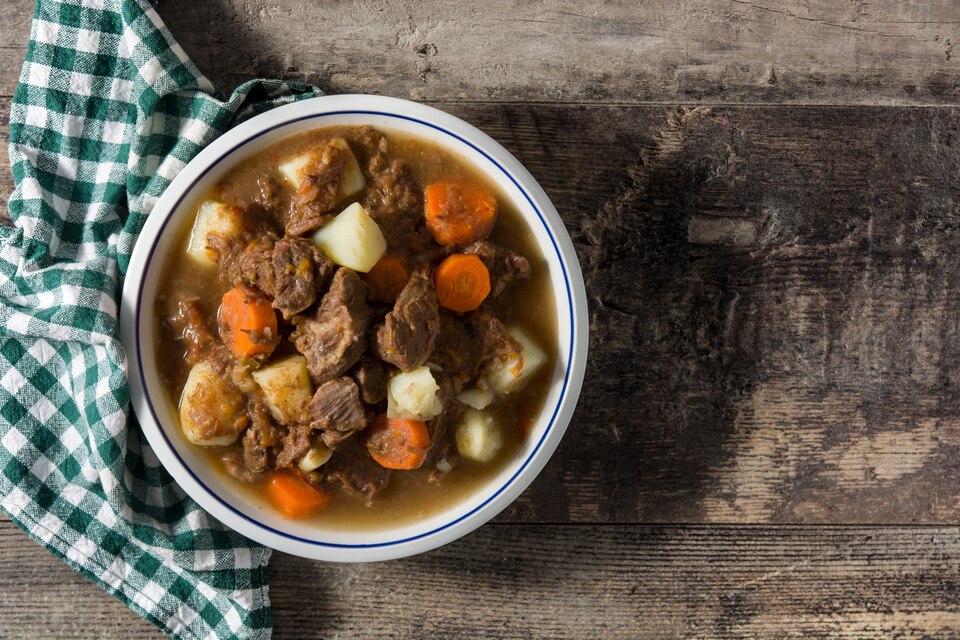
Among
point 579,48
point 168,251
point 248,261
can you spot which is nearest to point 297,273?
point 248,261

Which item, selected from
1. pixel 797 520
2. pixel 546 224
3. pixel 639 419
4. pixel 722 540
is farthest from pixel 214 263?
pixel 797 520

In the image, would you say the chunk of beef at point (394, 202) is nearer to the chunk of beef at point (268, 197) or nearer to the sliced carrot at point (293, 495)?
the chunk of beef at point (268, 197)

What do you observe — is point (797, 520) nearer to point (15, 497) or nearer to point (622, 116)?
point (622, 116)

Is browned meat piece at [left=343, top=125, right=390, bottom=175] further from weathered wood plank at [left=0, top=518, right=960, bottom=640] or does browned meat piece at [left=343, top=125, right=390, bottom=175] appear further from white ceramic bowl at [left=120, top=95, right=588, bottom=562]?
weathered wood plank at [left=0, top=518, right=960, bottom=640]

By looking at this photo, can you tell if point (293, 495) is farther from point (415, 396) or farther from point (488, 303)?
point (488, 303)

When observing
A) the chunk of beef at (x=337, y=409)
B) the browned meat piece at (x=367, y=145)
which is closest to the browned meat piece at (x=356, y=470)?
the chunk of beef at (x=337, y=409)

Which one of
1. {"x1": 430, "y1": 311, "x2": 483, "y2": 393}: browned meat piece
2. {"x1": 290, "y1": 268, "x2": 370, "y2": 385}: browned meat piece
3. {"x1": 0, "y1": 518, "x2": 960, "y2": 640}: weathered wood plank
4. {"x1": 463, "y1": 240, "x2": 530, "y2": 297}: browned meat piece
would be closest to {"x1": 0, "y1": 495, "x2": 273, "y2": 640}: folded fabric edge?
{"x1": 0, "y1": 518, "x2": 960, "y2": 640}: weathered wood plank
